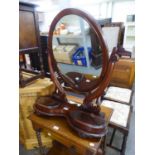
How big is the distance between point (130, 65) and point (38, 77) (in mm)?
1267

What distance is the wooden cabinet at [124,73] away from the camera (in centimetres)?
188

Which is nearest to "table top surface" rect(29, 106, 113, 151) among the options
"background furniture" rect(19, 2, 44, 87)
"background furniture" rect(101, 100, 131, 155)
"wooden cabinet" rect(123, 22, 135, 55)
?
"background furniture" rect(101, 100, 131, 155)

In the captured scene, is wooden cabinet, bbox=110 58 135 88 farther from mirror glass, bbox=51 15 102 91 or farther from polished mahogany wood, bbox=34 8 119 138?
polished mahogany wood, bbox=34 8 119 138

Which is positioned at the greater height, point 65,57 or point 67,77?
point 65,57

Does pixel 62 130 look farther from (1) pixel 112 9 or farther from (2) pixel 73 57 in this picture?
(1) pixel 112 9

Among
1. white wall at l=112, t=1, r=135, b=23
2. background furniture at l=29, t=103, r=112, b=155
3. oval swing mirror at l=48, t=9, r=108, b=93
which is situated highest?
white wall at l=112, t=1, r=135, b=23

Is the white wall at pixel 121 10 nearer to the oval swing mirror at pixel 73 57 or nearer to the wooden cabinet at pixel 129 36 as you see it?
the wooden cabinet at pixel 129 36

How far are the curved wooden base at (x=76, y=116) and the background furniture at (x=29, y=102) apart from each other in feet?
1.00

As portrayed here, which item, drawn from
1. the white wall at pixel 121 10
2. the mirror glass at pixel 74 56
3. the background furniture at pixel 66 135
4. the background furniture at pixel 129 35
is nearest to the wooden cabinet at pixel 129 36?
the background furniture at pixel 129 35

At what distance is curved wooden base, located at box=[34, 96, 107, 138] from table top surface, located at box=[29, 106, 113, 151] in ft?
0.09

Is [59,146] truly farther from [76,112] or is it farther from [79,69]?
[79,69]

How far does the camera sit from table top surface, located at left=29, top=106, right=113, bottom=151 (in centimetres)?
69
